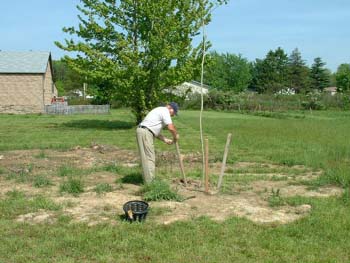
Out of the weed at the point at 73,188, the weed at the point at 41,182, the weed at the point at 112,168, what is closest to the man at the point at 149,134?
the weed at the point at 73,188

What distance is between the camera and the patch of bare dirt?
665 centimetres

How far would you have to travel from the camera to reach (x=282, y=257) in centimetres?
505

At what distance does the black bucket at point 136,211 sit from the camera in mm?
6266

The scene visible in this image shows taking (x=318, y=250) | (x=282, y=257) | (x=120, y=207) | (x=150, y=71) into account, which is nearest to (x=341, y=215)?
(x=318, y=250)

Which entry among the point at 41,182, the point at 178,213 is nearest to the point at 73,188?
the point at 41,182

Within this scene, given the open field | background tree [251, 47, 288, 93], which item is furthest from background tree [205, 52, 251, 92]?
the open field

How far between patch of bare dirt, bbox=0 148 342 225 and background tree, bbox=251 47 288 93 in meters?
→ 82.8

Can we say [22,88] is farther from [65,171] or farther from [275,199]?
[275,199]

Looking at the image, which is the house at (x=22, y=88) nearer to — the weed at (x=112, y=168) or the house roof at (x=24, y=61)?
the house roof at (x=24, y=61)

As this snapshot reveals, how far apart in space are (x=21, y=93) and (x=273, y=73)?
6583 centimetres

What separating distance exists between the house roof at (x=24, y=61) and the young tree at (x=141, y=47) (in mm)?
19190

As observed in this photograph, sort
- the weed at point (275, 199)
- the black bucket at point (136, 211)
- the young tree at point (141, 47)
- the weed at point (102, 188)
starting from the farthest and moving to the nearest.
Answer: the young tree at point (141, 47)
the weed at point (102, 188)
the weed at point (275, 199)
the black bucket at point (136, 211)

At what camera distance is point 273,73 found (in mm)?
95188

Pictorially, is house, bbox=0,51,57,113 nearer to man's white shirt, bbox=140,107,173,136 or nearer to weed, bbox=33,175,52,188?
weed, bbox=33,175,52,188
